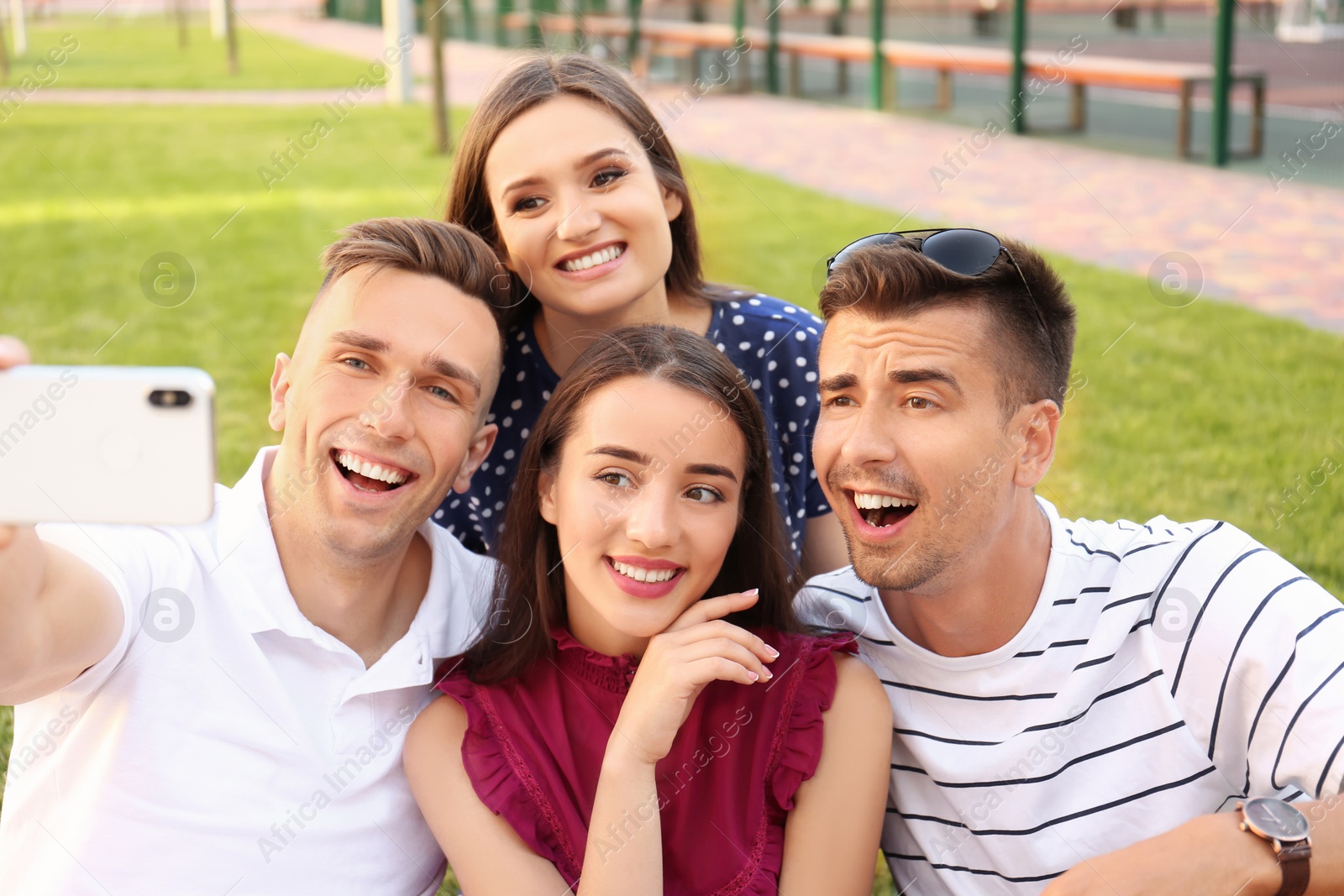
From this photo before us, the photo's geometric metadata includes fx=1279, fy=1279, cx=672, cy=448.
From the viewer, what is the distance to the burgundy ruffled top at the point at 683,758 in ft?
8.13

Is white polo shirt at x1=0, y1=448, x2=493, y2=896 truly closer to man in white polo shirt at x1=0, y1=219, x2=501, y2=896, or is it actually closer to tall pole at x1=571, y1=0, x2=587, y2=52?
man in white polo shirt at x1=0, y1=219, x2=501, y2=896

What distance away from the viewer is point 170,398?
1.48 metres

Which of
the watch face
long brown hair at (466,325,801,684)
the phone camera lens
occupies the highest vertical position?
the phone camera lens

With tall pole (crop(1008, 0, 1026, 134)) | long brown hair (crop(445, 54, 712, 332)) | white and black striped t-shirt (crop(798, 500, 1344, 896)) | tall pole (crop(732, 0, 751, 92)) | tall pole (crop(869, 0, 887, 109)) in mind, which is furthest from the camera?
tall pole (crop(732, 0, 751, 92))

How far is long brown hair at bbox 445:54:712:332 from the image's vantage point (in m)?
3.34

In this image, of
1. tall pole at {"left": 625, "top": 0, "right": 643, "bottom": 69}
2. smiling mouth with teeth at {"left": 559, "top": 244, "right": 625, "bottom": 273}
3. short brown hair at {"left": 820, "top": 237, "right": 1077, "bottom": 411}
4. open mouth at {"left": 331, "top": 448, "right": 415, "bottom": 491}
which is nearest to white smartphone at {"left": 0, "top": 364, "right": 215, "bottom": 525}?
open mouth at {"left": 331, "top": 448, "right": 415, "bottom": 491}

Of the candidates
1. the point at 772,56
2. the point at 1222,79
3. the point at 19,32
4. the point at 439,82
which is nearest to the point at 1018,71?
the point at 1222,79

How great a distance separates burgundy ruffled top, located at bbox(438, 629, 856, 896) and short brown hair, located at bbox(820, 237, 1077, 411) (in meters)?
0.66

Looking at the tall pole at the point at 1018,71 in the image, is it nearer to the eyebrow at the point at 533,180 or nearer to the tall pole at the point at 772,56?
the tall pole at the point at 772,56

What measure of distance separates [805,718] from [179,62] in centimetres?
2858

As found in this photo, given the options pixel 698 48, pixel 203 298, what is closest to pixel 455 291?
pixel 203 298

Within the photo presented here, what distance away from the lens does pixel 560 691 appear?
266 centimetres

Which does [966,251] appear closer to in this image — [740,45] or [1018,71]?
[1018,71]

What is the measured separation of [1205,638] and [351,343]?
1767 mm
